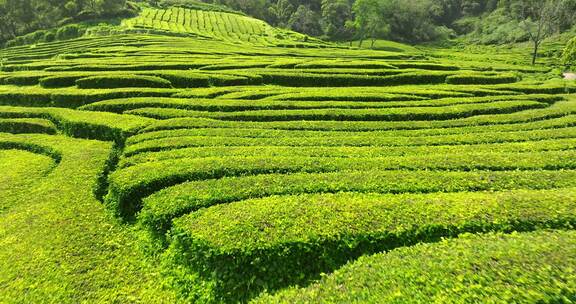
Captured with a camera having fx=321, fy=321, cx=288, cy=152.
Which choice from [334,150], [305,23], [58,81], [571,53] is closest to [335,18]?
[305,23]

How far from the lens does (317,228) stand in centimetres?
954

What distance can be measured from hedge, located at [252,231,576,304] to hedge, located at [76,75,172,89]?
28.0 meters

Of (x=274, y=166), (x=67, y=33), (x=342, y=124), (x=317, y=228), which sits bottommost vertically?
(x=317, y=228)

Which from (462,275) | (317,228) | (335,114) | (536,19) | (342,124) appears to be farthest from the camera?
(536,19)

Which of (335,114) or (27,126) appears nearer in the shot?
(27,126)

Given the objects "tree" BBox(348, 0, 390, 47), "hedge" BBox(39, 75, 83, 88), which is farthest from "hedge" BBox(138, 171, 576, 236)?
"tree" BBox(348, 0, 390, 47)

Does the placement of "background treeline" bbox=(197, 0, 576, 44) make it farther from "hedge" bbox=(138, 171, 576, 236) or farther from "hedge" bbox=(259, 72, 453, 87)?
"hedge" bbox=(138, 171, 576, 236)

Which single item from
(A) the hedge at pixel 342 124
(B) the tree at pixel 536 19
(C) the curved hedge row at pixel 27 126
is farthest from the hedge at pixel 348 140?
(B) the tree at pixel 536 19

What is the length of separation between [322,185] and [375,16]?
102m

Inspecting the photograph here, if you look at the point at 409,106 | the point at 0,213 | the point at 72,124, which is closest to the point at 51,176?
the point at 0,213

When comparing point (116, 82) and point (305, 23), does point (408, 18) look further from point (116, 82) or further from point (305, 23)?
point (116, 82)

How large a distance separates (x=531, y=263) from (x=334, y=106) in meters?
18.5

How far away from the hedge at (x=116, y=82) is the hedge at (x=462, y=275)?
1100 inches

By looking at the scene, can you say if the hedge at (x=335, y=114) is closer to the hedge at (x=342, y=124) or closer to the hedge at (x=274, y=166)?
the hedge at (x=342, y=124)
